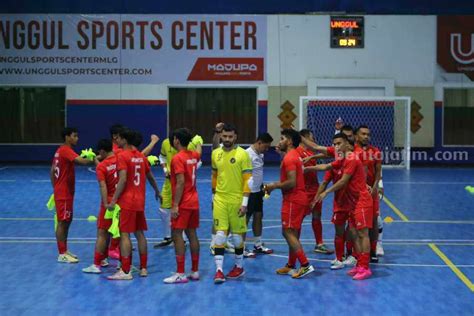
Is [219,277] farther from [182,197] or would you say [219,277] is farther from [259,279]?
[182,197]

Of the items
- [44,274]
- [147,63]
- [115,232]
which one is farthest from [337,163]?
[147,63]

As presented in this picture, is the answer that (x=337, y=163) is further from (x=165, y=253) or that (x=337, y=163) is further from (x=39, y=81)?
(x=39, y=81)

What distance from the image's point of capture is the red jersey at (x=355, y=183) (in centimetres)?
1136

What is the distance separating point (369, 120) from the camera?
2997 cm

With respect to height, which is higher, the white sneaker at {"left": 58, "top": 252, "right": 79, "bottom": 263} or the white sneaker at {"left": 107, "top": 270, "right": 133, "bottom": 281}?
the white sneaker at {"left": 58, "top": 252, "right": 79, "bottom": 263}

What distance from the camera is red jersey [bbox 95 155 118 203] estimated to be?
37.1ft

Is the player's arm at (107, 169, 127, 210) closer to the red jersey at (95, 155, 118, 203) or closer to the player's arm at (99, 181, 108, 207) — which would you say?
the player's arm at (99, 181, 108, 207)

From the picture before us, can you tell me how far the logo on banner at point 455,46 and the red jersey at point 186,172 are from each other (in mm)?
21697

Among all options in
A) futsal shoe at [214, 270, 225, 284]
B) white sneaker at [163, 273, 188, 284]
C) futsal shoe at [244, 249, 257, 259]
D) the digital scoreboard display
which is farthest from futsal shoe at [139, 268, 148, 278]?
the digital scoreboard display

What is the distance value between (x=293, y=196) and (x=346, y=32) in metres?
20.2

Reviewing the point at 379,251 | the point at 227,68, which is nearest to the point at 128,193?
the point at 379,251

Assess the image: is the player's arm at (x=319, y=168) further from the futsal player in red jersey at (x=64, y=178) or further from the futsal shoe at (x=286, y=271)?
the futsal player in red jersey at (x=64, y=178)

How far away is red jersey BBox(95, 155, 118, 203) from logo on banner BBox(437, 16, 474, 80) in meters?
21.7

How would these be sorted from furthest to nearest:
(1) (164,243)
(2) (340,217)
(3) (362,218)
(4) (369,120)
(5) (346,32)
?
(5) (346,32)
(4) (369,120)
(1) (164,243)
(2) (340,217)
(3) (362,218)
